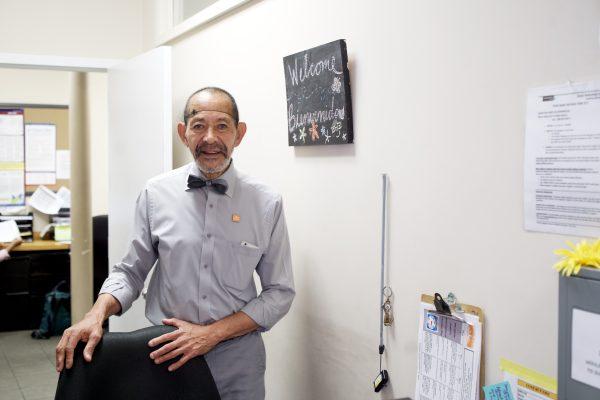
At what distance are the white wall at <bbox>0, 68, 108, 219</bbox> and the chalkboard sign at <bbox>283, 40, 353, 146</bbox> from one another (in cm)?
327

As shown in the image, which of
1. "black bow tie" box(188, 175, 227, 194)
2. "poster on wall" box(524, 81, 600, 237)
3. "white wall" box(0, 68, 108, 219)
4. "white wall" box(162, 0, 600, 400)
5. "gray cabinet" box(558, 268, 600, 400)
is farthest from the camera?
"white wall" box(0, 68, 108, 219)

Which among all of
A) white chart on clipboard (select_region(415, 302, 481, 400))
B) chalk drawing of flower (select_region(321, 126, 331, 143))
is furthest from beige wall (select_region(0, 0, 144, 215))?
white chart on clipboard (select_region(415, 302, 481, 400))

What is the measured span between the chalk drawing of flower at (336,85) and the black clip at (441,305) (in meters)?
0.69

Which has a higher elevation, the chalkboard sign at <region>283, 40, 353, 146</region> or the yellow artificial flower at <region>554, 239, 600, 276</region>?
the chalkboard sign at <region>283, 40, 353, 146</region>

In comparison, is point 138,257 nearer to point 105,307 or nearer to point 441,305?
point 105,307

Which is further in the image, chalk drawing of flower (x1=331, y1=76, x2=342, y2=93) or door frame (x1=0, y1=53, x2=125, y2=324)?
door frame (x1=0, y1=53, x2=125, y2=324)

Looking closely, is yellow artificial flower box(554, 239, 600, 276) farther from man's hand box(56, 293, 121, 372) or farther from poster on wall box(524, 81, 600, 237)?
man's hand box(56, 293, 121, 372)

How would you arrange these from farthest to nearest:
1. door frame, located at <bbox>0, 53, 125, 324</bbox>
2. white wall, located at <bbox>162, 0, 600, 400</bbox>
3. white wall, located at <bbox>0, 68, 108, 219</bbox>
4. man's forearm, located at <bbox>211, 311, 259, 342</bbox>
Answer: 1. white wall, located at <bbox>0, 68, 108, 219</bbox>
2. door frame, located at <bbox>0, 53, 125, 324</bbox>
3. man's forearm, located at <bbox>211, 311, 259, 342</bbox>
4. white wall, located at <bbox>162, 0, 600, 400</bbox>

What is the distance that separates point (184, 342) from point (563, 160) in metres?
0.99

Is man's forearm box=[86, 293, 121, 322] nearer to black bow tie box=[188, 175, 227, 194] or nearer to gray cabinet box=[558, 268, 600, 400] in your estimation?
black bow tie box=[188, 175, 227, 194]

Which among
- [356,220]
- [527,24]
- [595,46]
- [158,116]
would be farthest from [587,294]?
[158,116]

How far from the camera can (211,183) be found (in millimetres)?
1736

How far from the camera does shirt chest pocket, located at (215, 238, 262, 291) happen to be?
1712mm

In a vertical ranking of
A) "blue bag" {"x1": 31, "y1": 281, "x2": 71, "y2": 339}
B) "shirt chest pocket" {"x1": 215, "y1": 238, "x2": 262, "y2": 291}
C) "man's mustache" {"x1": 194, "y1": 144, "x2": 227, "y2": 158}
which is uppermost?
"man's mustache" {"x1": 194, "y1": 144, "x2": 227, "y2": 158}
